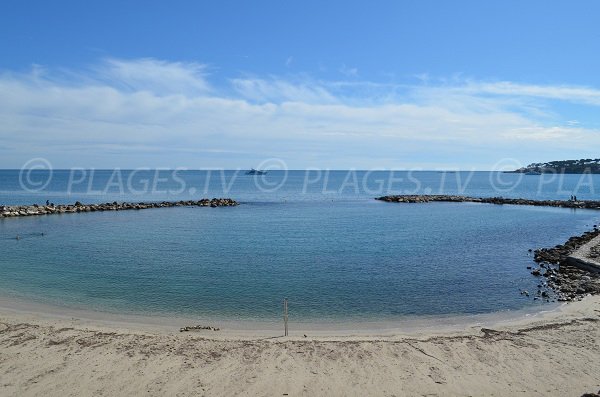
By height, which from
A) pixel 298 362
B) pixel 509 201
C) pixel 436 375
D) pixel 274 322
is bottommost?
pixel 274 322

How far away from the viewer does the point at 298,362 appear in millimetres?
12031

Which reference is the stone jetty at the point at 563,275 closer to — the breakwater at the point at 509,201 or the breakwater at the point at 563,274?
the breakwater at the point at 563,274

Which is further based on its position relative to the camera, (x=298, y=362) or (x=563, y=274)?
(x=563, y=274)

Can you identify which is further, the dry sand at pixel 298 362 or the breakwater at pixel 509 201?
the breakwater at pixel 509 201

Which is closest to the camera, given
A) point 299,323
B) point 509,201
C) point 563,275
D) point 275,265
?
point 299,323

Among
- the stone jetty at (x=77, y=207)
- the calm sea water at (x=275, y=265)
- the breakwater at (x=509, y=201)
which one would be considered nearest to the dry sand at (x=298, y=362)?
the calm sea water at (x=275, y=265)

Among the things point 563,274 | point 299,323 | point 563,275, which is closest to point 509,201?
point 563,274

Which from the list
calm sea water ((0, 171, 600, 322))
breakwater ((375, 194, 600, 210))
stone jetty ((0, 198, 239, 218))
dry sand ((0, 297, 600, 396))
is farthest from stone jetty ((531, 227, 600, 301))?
stone jetty ((0, 198, 239, 218))

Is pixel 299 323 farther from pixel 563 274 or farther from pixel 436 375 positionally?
pixel 563 274

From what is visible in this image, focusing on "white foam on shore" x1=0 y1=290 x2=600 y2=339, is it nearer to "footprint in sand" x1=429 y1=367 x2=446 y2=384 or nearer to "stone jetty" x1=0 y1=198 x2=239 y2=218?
"footprint in sand" x1=429 y1=367 x2=446 y2=384

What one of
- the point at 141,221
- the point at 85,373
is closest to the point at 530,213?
the point at 141,221

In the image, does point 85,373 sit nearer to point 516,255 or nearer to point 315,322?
point 315,322

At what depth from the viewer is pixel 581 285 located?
66.6ft

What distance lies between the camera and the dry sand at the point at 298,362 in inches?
418
